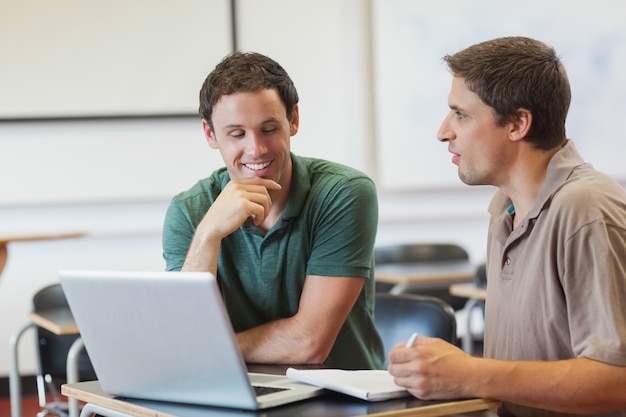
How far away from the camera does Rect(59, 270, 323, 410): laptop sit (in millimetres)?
1404

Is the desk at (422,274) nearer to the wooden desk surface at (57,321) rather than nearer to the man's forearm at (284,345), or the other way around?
the wooden desk surface at (57,321)

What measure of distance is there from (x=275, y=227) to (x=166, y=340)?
2.21 ft

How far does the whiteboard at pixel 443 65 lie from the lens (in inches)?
203

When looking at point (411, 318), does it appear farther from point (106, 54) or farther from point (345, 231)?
point (106, 54)

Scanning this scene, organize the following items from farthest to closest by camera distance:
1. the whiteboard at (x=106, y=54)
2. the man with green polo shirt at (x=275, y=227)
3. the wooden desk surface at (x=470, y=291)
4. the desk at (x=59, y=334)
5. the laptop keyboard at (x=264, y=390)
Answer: the whiteboard at (x=106, y=54)
the wooden desk surface at (x=470, y=291)
the desk at (x=59, y=334)
the man with green polo shirt at (x=275, y=227)
the laptop keyboard at (x=264, y=390)

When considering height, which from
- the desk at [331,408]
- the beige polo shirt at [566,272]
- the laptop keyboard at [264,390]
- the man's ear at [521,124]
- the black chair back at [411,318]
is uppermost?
the man's ear at [521,124]

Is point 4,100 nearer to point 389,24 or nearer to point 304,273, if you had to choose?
point 389,24

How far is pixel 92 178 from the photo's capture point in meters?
4.72

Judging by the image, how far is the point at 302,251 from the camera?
6.95ft

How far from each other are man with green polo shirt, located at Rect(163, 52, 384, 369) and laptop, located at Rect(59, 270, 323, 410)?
0.43 m

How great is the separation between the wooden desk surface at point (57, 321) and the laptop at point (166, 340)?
1.42 meters

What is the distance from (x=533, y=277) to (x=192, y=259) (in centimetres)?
76

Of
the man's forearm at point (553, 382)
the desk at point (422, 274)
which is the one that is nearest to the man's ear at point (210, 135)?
the man's forearm at point (553, 382)

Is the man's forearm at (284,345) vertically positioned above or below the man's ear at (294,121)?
below
